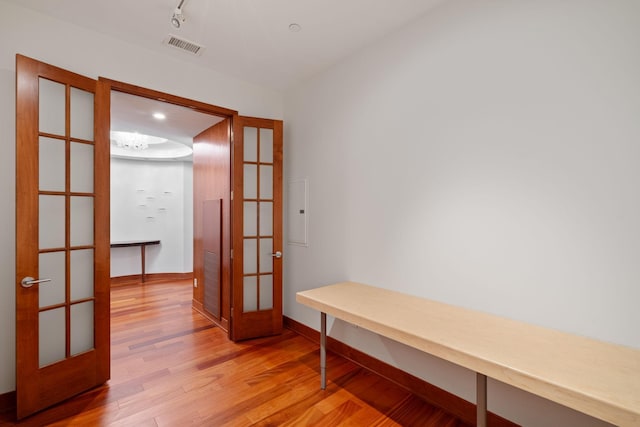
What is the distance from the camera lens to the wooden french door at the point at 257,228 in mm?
3182

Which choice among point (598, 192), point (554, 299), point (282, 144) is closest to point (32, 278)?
point (282, 144)

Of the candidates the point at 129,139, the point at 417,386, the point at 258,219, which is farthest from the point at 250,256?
the point at 129,139

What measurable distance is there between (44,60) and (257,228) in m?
2.25

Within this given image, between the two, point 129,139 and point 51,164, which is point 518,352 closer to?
point 51,164

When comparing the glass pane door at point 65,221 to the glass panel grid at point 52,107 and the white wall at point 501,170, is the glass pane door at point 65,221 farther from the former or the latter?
the white wall at point 501,170

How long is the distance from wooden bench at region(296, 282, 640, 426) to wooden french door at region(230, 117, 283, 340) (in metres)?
1.39

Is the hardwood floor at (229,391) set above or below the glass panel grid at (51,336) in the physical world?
below

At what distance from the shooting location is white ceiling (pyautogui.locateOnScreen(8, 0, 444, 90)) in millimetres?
2096

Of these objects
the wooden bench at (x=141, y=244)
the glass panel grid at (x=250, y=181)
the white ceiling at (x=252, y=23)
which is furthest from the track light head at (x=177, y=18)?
the wooden bench at (x=141, y=244)

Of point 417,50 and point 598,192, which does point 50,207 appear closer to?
point 417,50

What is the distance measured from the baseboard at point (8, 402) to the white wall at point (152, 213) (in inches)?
164

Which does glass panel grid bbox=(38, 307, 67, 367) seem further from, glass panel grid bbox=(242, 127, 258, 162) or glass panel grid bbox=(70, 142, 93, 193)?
glass panel grid bbox=(242, 127, 258, 162)

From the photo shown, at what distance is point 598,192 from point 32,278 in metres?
3.48

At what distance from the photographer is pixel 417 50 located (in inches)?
88.7
